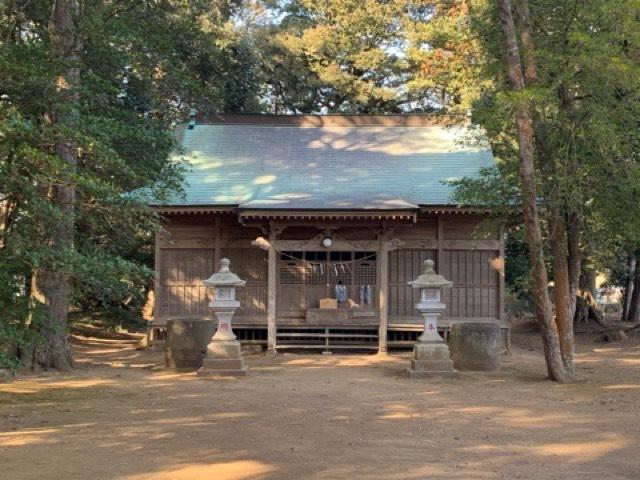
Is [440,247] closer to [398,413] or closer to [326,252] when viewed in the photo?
[326,252]

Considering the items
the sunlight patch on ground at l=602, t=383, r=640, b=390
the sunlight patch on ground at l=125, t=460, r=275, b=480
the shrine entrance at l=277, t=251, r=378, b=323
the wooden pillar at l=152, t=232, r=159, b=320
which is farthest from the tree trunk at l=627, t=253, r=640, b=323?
the sunlight patch on ground at l=125, t=460, r=275, b=480

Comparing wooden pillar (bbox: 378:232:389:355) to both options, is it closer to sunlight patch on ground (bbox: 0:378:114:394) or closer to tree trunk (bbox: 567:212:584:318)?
tree trunk (bbox: 567:212:584:318)

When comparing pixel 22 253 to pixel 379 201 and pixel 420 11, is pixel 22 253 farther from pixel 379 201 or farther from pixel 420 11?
pixel 420 11

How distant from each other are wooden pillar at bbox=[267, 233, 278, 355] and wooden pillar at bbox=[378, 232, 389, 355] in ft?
8.16

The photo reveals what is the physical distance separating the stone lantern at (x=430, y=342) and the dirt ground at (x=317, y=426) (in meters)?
0.40

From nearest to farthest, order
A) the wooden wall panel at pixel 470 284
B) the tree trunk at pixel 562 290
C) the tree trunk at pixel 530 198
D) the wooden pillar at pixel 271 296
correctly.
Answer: the tree trunk at pixel 530 198
the tree trunk at pixel 562 290
the wooden pillar at pixel 271 296
the wooden wall panel at pixel 470 284

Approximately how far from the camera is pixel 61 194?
12.2 m

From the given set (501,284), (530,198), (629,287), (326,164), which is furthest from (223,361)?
(629,287)

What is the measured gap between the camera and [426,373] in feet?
41.4

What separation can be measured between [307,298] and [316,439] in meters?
10.2

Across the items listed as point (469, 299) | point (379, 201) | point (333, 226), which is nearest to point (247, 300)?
point (333, 226)

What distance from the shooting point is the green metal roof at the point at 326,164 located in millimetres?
16672

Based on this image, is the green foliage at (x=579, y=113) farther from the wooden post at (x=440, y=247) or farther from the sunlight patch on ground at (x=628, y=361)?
the wooden post at (x=440, y=247)

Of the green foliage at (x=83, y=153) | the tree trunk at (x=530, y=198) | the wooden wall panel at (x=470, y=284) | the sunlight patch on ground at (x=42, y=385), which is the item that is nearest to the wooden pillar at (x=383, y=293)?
the wooden wall panel at (x=470, y=284)
